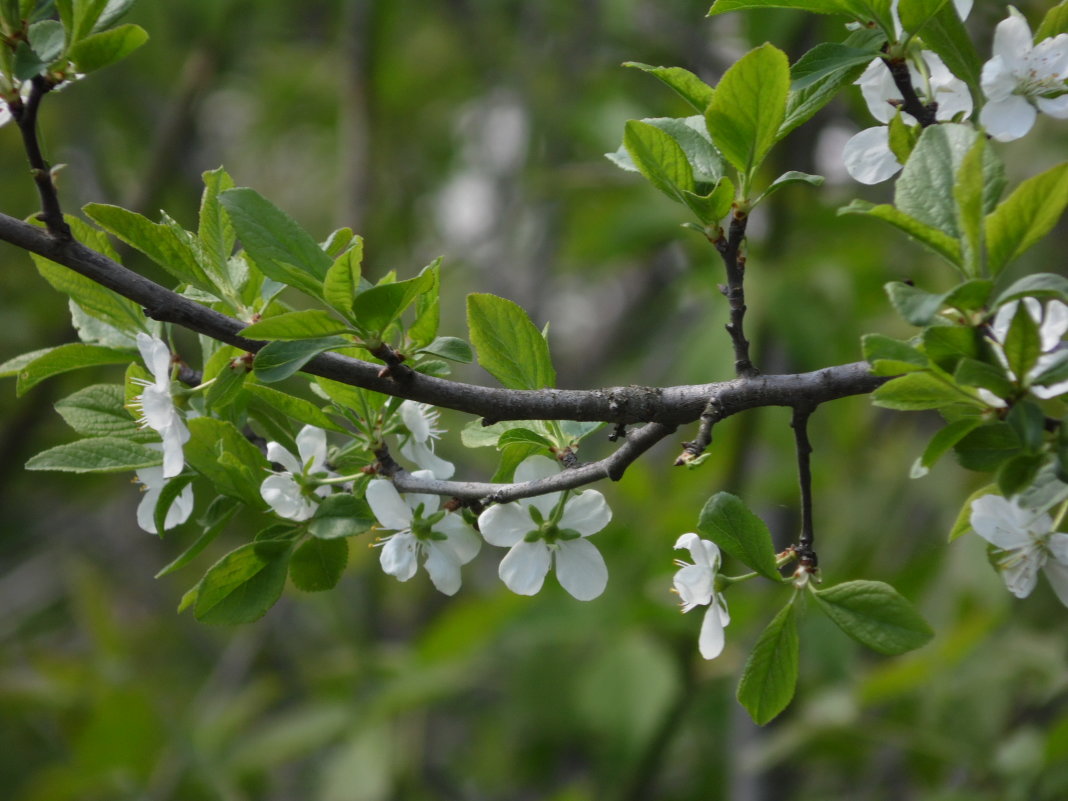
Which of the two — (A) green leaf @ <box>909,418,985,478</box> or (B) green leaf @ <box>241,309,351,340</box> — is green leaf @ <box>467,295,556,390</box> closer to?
(B) green leaf @ <box>241,309,351,340</box>

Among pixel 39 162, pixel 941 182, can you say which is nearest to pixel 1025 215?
pixel 941 182

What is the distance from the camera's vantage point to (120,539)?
4656 mm

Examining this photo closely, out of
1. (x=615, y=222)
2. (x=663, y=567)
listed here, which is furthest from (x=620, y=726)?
A: (x=615, y=222)

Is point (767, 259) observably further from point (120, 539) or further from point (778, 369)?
point (120, 539)

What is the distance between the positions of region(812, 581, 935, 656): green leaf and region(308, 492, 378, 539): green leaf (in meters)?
0.33

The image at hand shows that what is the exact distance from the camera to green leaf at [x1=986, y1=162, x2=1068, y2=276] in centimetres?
61

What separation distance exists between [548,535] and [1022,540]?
0.33 metres

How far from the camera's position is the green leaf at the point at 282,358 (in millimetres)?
663

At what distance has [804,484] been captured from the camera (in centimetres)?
75

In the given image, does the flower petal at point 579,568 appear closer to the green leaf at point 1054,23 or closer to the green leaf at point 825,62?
the green leaf at point 825,62

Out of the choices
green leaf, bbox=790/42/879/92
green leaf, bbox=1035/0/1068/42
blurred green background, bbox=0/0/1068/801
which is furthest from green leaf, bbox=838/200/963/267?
blurred green background, bbox=0/0/1068/801

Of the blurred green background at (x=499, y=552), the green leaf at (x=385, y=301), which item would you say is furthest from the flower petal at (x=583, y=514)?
the blurred green background at (x=499, y=552)

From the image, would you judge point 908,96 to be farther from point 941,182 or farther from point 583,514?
point 583,514

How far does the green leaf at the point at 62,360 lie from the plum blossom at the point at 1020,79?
26.5 inches
